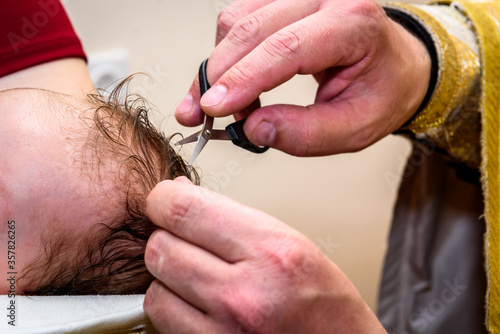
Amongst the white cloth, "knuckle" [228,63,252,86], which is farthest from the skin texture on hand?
the white cloth

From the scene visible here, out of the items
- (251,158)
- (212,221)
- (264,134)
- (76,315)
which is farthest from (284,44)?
(251,158)

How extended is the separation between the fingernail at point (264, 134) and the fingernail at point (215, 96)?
8cm

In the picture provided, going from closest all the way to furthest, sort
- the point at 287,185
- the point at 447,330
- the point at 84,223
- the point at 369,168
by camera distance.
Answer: the point at 84,223 → the point at 447,330 → the point at 287,185 → the point at 369,168

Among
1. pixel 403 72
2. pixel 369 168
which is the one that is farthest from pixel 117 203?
pixel 369 168

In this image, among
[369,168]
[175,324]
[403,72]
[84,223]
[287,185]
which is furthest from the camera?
[369,168]

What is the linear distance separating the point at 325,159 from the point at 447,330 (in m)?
0.63

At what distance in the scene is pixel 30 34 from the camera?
0.82 m

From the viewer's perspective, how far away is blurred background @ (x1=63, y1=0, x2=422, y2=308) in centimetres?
118

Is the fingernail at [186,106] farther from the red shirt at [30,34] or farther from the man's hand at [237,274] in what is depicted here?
the red shirt at [30,34]

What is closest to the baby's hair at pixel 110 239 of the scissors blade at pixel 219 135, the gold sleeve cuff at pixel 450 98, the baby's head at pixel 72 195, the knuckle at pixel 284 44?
the baby's head at pixel 72 195

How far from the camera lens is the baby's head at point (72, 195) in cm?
62

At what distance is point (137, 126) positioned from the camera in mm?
700

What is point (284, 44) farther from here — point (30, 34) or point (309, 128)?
point (30, 34)

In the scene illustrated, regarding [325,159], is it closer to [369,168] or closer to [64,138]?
[369,168]
